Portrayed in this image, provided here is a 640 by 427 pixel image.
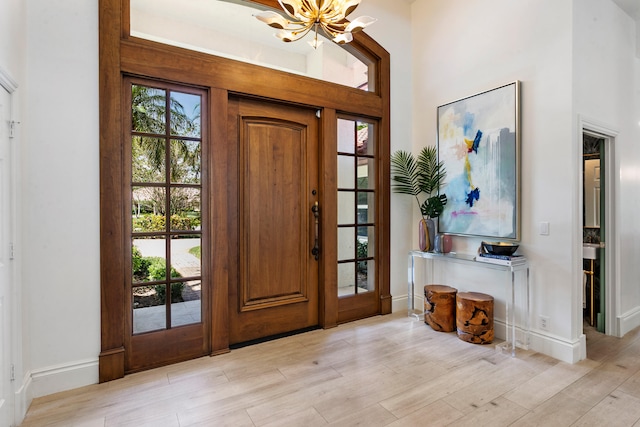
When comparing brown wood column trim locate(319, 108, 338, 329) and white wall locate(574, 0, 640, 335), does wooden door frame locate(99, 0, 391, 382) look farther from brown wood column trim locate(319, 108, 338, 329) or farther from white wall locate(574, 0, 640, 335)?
white wall locate(574, 0, 640, 335)

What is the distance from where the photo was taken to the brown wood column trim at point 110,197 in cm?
246

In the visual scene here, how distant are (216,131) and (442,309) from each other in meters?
2.97

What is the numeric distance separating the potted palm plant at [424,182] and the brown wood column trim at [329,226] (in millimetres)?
934

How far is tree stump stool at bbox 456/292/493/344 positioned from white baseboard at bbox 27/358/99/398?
3.29 meters

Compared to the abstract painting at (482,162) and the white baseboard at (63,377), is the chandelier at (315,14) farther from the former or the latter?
the white baseboard at (63,377)

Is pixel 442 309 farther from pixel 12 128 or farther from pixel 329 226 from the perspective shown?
pixel 12 128

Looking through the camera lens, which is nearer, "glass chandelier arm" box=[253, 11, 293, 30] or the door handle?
"glass chandelier arm" box=[253, 11, 293, 30]

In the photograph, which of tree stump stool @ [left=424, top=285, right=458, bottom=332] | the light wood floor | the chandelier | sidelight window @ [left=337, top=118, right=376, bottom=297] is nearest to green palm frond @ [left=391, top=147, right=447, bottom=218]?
sidelight window @ [left=337, top=118, right=376, bottom=297]

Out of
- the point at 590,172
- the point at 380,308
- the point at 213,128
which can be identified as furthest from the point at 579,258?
the point at 213,128

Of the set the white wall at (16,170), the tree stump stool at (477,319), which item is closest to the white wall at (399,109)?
Answer: the tree stump stool at (477,319)

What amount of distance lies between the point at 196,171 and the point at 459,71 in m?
3.15

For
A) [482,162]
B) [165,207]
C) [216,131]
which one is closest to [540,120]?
[482,162]

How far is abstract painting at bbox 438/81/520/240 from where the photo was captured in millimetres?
3115

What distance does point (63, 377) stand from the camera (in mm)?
2336
